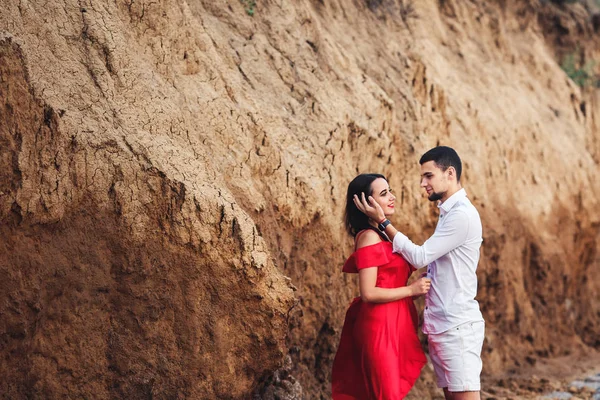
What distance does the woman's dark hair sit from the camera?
4.60 meters

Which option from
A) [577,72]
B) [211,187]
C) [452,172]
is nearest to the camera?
[452,172]

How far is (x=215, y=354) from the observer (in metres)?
4.95

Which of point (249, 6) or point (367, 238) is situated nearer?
point (367, 238)

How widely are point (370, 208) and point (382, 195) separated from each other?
0.60 feet

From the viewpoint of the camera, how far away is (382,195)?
15.1 feet

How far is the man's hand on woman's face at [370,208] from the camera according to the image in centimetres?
446

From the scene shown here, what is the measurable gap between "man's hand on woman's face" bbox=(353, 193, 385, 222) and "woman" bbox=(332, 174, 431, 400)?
8 centimetres

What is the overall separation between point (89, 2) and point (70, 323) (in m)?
2.56

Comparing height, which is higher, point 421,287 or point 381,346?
point 421,287

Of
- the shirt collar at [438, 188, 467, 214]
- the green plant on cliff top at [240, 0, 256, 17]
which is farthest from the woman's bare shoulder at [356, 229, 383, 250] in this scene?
the green plant on cliff top at [240, 0, 256, 17]

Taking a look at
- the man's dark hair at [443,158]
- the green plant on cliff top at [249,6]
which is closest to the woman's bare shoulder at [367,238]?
the man's dark hair at [443,158]

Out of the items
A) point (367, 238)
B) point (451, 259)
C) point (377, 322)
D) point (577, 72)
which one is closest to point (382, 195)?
point (367, 238)

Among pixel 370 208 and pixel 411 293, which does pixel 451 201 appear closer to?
pixel 370 208

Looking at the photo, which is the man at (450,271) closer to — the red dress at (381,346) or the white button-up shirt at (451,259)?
the white button-up shirt at (451,259)
